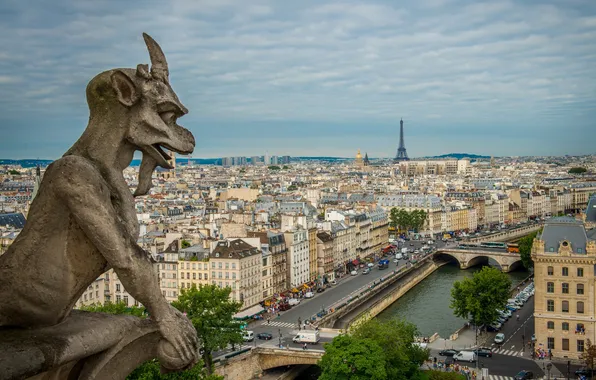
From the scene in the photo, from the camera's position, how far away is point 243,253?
166ft

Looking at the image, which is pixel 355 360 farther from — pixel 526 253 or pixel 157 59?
pixel 526 253

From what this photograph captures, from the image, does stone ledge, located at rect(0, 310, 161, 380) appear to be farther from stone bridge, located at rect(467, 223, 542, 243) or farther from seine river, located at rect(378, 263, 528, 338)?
stone bridge, located at rect(467, 223, 542, 243)

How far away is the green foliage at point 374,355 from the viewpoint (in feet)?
96.4

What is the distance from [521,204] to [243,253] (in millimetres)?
87499

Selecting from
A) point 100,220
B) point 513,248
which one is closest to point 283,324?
point 513,248

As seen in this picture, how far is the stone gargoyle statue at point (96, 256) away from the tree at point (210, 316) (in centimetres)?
2760

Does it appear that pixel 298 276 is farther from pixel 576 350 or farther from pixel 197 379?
pixel 197 379

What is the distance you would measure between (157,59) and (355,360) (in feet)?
83.8

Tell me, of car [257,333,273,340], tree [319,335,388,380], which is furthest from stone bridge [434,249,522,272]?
tree [319,335,388,380]

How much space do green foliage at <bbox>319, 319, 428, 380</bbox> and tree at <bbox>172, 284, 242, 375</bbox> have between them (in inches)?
192

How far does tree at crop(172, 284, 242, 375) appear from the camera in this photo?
32500mm

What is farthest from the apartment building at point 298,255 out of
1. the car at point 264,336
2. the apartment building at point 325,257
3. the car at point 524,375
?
the car at point 524,375

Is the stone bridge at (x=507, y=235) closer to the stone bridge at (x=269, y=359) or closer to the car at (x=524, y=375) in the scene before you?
the car at (x=524, y=375)

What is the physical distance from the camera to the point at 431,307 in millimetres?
55844
